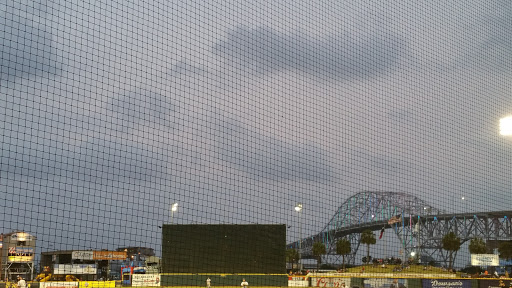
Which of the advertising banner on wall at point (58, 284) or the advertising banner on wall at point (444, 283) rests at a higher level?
the advertising banner on wall at point (444, 283)

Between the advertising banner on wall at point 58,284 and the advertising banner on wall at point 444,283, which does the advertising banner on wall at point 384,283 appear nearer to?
the advertising banner on wall at point 444,283

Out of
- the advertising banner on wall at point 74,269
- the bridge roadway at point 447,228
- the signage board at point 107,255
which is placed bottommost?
the advertising banner on wall at point 74,269

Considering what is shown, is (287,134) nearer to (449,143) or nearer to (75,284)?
(449,143)

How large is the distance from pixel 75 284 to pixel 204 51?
17.3 metres

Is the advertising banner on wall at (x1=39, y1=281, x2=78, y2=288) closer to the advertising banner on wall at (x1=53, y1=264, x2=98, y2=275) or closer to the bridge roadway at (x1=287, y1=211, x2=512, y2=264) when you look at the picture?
the advertising banner on wall at (x1=53, y1=264, x2=98, y2=275)

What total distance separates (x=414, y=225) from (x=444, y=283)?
9733 centimetres

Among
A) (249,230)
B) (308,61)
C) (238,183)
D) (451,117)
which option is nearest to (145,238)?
(238,183)

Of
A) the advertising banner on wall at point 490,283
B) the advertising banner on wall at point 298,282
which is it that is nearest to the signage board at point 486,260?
the advertising banner on wall at point 490,283

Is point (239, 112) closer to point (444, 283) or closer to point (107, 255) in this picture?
point (444, 283)

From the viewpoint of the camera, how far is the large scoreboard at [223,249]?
93.2 feet

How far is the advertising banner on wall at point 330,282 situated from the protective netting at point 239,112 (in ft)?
33.3

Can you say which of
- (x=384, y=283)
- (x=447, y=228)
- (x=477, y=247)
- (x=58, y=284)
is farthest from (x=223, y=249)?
(x=447, y=228)

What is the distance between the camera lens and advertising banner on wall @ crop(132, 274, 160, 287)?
89.9 feet

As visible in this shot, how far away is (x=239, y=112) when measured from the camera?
13.2 m
